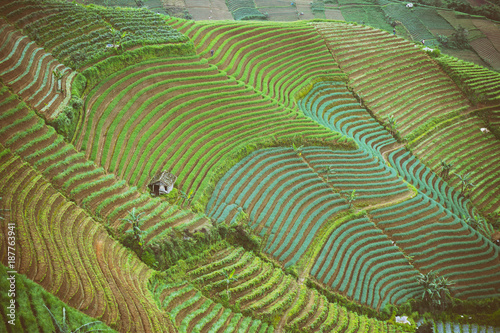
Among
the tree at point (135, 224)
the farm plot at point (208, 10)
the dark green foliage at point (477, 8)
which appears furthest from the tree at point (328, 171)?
the dark green foliage at point (477, 8)

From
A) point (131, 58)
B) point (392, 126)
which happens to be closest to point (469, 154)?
point (392, 126)

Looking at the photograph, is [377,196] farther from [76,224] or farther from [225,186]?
[76,224]

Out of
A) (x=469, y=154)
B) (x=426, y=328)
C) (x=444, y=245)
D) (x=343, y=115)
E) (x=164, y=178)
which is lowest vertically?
(x=426, y=328)

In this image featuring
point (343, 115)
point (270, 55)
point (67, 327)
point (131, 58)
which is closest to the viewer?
point (67, 327)

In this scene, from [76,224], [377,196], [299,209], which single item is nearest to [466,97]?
[377,196]

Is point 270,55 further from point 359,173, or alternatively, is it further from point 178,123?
point 359,173

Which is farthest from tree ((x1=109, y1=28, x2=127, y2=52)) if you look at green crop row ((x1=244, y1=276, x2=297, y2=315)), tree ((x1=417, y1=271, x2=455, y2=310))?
tree ((x1=417, y1=271, x2=455, y2=310))

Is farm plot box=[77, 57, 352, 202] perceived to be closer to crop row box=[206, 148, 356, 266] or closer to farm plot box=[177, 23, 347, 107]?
crop row box=[206, 148, 356, 266]
